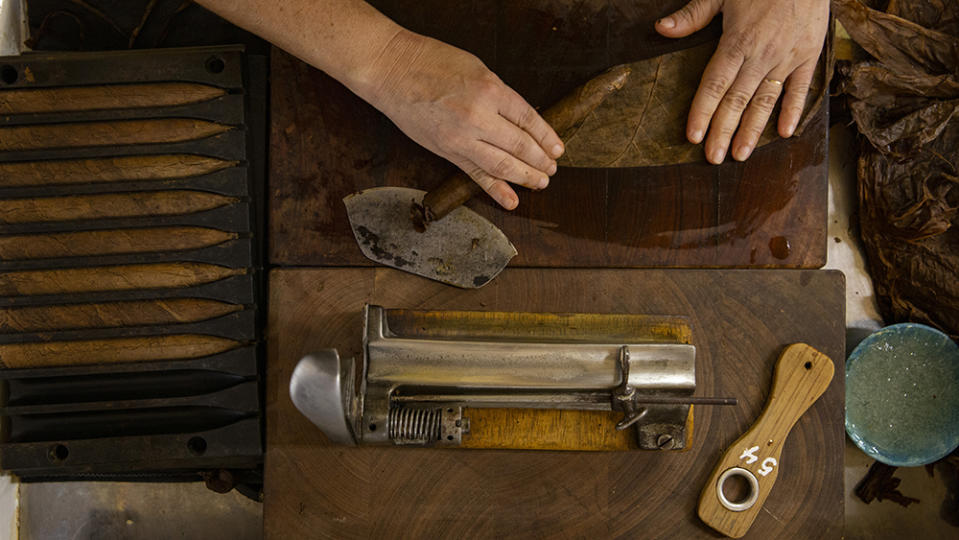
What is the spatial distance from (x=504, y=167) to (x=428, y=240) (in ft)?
0.69

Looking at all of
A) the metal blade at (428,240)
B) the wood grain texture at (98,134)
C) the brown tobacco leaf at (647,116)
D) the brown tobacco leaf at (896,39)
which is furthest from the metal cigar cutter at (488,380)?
the brown tobacco leaf at (896,39)

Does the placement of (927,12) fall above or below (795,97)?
above

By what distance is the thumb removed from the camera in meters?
1.25

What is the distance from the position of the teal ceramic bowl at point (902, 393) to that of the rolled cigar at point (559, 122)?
805 millimetres

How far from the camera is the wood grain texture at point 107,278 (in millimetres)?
1266

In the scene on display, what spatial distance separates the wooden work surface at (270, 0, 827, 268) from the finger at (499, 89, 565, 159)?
0.33ft

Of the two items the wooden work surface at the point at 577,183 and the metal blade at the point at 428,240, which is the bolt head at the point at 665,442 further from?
the metal blade at the point at 428,240

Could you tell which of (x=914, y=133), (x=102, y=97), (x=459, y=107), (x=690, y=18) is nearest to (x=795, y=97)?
(x=690, y=18)

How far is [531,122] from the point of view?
1164mm

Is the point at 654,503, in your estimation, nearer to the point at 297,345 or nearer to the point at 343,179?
the point at 297,345

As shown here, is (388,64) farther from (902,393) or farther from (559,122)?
(902,393)

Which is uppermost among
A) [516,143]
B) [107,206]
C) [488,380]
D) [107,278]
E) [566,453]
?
[516,143]

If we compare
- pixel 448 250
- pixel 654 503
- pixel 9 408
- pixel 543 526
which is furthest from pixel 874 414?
pixel 9 408

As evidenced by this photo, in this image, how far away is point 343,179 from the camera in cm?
129
